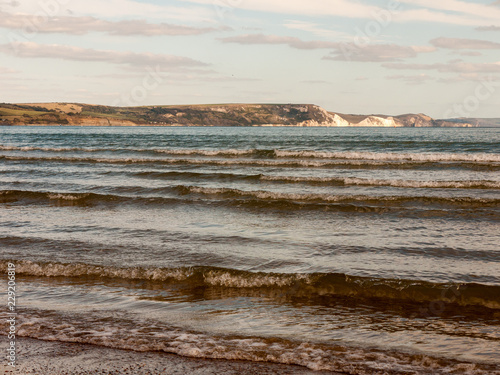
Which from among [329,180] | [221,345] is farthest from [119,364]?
[329,180]

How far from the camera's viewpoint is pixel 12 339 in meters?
5.79

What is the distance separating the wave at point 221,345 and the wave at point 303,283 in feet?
6.17

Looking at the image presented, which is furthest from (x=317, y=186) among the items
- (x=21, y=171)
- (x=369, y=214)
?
(x=21, y=171)

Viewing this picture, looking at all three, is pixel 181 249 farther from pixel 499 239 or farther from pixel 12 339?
pixel 499 239

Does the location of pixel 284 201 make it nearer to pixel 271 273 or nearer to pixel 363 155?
pixel 271 273

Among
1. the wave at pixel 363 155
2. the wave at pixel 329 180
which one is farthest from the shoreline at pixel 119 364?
the wave at pixel 363 155

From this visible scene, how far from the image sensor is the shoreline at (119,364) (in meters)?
4.89

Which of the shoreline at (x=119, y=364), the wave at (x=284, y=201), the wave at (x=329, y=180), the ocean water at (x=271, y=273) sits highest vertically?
the wave at (x=329, y=180)

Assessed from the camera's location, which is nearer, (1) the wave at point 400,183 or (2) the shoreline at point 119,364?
(2) the shoreline at point 119,364

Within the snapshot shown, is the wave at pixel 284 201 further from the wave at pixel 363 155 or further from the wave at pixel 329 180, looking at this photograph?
the wave at pixel 363 155

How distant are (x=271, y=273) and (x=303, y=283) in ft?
2.02

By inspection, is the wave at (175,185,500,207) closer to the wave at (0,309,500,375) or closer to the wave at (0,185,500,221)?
the wave at (0,185,500,221)

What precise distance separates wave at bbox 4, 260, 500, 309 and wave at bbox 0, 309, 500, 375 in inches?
74.1

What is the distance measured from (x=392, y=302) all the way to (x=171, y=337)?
3.53m
